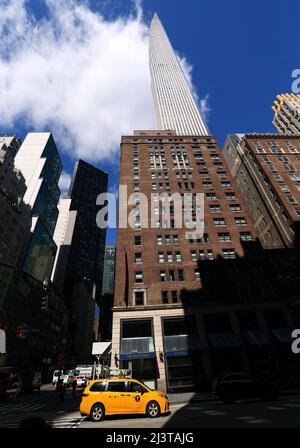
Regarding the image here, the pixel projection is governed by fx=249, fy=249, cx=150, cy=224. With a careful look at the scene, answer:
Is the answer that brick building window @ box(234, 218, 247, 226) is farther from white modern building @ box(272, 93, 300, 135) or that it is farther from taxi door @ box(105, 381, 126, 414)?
white modern building @ box(272, 93, 300, 135)

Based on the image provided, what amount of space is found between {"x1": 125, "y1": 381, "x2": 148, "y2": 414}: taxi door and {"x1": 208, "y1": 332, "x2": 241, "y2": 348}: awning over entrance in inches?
726

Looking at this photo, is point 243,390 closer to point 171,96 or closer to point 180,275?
point 180,275

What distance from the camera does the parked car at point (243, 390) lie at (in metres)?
16.3

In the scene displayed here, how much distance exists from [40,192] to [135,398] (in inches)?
4696

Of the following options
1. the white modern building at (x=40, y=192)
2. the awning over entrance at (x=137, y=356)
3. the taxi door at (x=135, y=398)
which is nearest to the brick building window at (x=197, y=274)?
the awning over entrance at (x=137, y=356)

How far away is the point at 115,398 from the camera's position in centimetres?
1273

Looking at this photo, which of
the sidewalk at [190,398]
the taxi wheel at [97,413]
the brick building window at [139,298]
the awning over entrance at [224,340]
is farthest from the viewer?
the brick building window at [139,298]

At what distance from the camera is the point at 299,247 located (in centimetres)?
4300

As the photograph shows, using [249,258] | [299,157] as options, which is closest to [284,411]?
[249,258]

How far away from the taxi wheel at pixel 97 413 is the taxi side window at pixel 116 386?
83 centimetres

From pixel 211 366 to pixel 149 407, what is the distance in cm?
1864

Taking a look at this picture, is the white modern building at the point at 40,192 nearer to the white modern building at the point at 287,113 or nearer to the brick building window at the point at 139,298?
the brick building window at the point at 139,298

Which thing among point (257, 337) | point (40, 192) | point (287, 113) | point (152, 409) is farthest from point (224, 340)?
point (287, 113)
